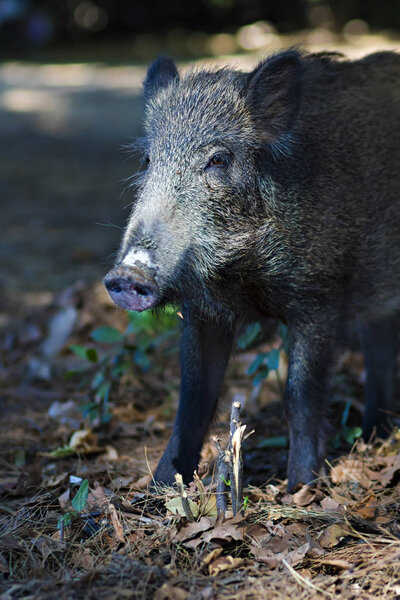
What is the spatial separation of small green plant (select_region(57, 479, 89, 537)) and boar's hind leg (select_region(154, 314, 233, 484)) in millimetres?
682

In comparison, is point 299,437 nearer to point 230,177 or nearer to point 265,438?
point 265,438

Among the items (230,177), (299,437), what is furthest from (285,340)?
(230,177)

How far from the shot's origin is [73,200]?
9.55 meters

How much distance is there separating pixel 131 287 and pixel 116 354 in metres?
1.98

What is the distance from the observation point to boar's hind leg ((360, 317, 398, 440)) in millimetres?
4633

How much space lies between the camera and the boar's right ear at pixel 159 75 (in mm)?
4035

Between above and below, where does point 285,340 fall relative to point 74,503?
above

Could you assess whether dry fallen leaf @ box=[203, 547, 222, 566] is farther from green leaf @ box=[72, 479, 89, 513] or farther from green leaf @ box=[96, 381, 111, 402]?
green leaf @ box=[96, 381, 111, 402]

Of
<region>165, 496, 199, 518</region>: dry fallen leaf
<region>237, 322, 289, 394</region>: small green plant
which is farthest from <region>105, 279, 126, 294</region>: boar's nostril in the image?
<region>237, 322, 289, 394</region>: small green plant

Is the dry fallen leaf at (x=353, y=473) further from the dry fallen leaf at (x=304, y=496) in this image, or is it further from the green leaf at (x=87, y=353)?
the green leaf at (x=87, y=353)

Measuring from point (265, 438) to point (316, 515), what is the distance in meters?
1.18

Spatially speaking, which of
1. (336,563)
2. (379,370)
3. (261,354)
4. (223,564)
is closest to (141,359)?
(261,354)

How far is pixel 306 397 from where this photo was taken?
12.6 ft

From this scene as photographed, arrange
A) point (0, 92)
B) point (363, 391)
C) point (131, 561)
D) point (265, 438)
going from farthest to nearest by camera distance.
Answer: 1. point (0, 92)
2. point (363, 391)
3. point (265, 438)
4. point (131, 561)
